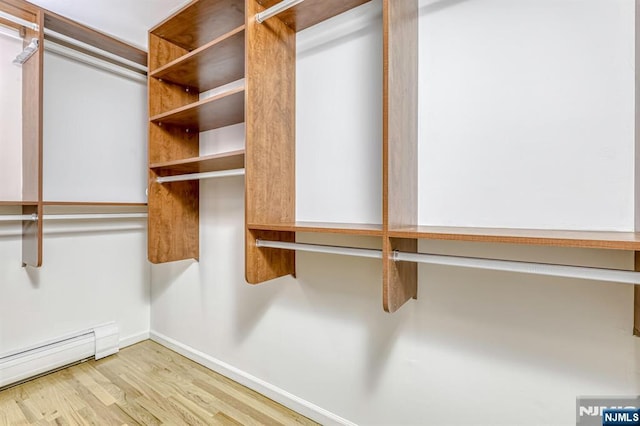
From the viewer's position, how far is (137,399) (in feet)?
5.92

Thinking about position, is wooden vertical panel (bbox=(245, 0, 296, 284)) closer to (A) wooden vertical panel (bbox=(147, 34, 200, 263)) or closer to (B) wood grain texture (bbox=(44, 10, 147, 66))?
(A) wooden vertical panel (bbox=(147, 34, 200, 263))

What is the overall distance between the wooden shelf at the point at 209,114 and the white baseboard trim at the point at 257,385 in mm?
1571

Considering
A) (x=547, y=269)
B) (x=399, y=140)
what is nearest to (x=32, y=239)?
Result: (x=399, y=140)

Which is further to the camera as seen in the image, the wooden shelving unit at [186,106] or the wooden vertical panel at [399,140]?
the wooden shelving unit at [186,106]

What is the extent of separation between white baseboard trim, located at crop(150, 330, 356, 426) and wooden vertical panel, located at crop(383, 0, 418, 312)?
0.84 m

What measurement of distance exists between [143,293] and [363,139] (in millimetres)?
2261

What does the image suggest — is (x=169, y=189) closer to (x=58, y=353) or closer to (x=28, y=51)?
(x=28, y=51)

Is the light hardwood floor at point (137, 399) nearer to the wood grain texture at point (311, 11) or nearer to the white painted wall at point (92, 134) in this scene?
the white painted wall at point (92, 134)

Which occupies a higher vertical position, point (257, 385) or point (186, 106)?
point (186, 106)

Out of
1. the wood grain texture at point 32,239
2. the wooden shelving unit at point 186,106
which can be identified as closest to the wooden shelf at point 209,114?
the wooden shelving unit at point 186,106

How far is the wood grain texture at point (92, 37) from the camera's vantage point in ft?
5.98

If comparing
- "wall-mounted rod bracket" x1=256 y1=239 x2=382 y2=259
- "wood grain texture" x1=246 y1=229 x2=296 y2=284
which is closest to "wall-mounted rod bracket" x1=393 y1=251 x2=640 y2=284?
"wall-mounted rod bracket" x1=256 y1=239 x2=382 y2=259

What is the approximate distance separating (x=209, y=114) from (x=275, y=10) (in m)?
0.69

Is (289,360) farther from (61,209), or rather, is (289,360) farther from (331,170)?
(61,209)
